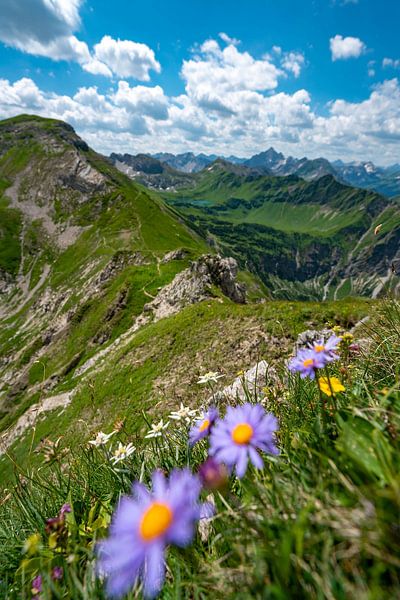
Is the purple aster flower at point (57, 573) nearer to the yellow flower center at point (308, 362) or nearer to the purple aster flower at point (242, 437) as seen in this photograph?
the purple aster flower at point (242, 437)

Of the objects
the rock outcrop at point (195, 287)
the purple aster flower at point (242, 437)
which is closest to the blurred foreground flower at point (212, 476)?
the purple aster flower at point (242, 437)

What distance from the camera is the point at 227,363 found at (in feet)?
57.5

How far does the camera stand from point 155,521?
52.1 inches

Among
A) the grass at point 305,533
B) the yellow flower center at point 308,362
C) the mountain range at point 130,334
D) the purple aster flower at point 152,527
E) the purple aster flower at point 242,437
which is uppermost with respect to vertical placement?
the purple aster flower at point 152,527

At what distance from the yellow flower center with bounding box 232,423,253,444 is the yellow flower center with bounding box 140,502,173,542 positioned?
0.46 metres

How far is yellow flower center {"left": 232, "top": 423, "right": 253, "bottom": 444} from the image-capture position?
1659 mm

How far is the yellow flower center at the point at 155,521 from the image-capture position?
4.21 ft

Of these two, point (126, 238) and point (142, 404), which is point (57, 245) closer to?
point (126, 238)

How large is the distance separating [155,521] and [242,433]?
1.89 feet

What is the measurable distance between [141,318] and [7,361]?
65.7 m

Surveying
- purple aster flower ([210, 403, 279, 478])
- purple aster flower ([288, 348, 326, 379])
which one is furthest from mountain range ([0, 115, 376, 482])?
purple aster flower ([210, 403, 279, 478])

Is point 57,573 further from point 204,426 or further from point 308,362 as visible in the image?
point 308,362

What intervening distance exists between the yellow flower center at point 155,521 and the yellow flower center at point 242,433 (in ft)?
1.51

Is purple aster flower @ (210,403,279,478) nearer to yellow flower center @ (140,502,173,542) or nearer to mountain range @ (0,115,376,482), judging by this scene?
yellow flower center @ (140,502,173,542)
